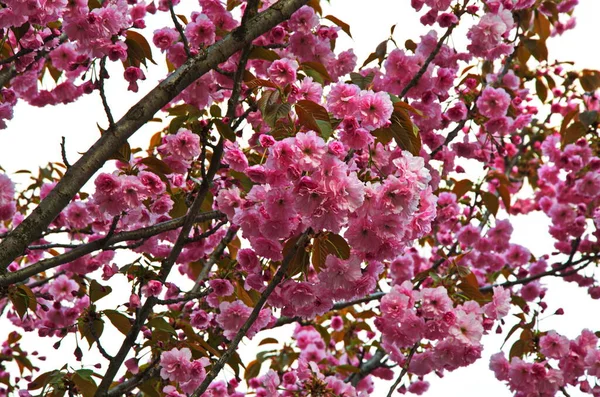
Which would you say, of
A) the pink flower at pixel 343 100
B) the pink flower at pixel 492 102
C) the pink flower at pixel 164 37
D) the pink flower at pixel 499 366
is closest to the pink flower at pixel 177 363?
the pink flower at pixel 343 100

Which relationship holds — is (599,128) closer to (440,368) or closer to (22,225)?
(440,368)

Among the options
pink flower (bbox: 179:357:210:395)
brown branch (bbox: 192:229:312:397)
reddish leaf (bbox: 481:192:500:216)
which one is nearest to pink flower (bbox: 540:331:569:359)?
reddish leaf (bbox: 481:192:500:216)

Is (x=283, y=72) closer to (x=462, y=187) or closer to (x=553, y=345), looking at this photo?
(x=462, y=187)

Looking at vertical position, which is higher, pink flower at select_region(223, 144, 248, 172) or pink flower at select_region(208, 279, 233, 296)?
pink flower at select_region(223, 144, 248, 172)

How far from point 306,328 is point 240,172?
10.8 feet

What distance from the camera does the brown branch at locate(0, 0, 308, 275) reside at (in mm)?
2164

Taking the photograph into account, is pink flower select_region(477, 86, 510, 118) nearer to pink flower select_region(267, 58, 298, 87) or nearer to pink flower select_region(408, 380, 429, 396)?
pink flower select_region(267, 58, 298, 87)

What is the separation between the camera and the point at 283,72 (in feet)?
7.85

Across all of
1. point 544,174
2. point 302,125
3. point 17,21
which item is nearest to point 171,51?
point 17,21

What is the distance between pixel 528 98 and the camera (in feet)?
16.0

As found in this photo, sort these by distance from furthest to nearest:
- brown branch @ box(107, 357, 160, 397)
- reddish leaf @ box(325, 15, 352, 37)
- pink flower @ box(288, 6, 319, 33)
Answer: reddish leaf @ box(325, 15, 352, 37), pink flower @ box(288, 6, 319, 33), brown branch @ box(107, 357, 160, 397)

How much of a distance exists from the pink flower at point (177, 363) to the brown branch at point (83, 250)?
49 cm

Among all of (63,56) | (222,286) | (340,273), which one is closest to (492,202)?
(222,286)

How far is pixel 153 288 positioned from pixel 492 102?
2191 mm
